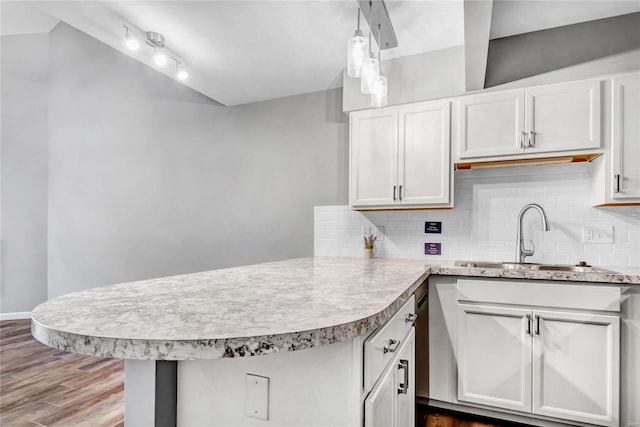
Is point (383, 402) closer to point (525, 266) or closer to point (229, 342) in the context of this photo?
point (229, 342)

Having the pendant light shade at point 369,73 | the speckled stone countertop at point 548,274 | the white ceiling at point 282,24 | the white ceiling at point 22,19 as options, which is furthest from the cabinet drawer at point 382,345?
the white ceiling at point 22,19

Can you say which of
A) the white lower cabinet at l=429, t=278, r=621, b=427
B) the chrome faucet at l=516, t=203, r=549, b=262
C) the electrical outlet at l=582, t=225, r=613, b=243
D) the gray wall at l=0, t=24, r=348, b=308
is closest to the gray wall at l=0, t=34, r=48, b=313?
the gray wall at l=0, t=24, r=348, b=308

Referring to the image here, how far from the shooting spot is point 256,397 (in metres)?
0.92

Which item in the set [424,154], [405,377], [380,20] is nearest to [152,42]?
[380,20]

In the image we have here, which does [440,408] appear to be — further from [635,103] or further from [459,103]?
[635,103]

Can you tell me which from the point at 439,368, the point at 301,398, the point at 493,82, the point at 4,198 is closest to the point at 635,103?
the point at 493,82

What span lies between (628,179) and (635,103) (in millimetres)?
426

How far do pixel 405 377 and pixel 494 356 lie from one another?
3.06 ft

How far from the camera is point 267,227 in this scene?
336cm

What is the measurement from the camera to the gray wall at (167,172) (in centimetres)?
322

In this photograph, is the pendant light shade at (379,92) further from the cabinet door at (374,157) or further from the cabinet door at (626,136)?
the cabinet door at (626,136)

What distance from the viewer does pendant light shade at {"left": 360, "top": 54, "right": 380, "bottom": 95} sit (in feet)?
5.46

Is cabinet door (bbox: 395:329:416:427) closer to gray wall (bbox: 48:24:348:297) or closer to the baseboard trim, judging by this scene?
gray wall (bbox: 48:24:348:297)

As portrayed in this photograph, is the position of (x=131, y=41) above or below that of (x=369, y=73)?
above
